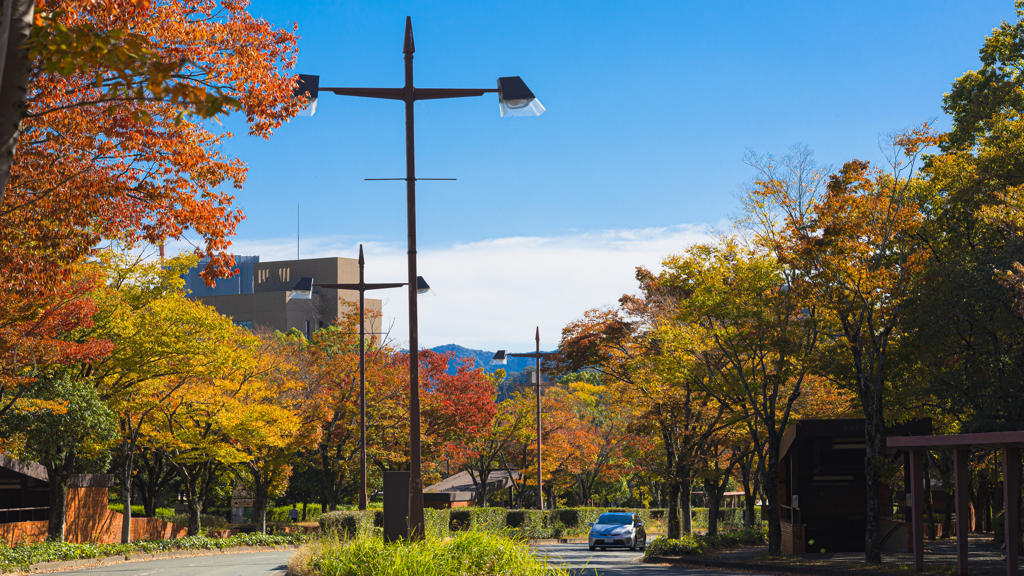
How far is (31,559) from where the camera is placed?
21766 mm

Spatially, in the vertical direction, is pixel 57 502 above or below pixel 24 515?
above

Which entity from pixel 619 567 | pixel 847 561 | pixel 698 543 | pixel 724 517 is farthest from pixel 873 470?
pixel 724 517

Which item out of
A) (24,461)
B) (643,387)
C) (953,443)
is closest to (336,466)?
(24,461)

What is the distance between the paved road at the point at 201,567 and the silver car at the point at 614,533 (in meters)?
12.1

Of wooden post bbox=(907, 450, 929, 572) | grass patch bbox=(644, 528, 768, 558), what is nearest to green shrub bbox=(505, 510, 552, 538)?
grass patch bbox=(644, 528, 768, 558)

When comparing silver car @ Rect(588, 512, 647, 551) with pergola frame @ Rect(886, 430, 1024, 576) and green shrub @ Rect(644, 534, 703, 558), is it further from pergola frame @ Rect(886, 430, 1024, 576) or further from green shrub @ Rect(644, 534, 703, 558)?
pergola frame @ Rect(886, 430, 1024, 576)

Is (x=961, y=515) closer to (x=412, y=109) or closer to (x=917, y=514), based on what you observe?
(x=917, y=514)

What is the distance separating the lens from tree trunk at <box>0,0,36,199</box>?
4684 mm

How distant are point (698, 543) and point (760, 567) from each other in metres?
5.79

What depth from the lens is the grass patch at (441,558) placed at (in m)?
10.0

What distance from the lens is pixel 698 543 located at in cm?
2653

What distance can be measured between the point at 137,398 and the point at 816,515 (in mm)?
21541

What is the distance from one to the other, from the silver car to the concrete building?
191 ft

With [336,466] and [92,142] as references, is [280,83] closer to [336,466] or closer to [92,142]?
[92,142]
